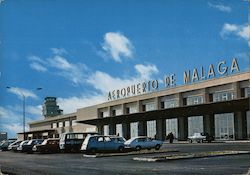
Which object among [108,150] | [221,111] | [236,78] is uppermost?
[236,78]

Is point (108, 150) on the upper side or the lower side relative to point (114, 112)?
lower

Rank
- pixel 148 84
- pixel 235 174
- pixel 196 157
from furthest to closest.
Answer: pixel 148 84, pixel 196 157, pixel 235 174

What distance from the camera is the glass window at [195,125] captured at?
Answer: 73750 mm

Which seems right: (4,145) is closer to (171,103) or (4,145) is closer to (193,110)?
(193,110)

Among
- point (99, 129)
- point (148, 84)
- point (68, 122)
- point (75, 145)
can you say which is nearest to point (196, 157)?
point (75, 145)

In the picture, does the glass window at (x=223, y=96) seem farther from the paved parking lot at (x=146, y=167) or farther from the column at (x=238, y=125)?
the paved parking lot at (x=146, y=167)

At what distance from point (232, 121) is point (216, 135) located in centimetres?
400

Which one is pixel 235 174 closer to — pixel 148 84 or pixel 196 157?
pixel 196 157

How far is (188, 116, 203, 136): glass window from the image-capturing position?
7375cm

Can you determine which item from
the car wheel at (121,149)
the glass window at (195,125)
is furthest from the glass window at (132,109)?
the car wheel at (121,149)

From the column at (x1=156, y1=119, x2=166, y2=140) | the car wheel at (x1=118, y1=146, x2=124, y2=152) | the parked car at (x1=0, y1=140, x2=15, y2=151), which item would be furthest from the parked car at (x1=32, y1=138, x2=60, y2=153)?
the column at (x1=156, y1=119, x2=166, y2=140)

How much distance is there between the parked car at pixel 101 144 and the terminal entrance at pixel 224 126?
32.4 metres

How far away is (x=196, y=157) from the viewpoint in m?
25.6

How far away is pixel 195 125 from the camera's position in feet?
246
